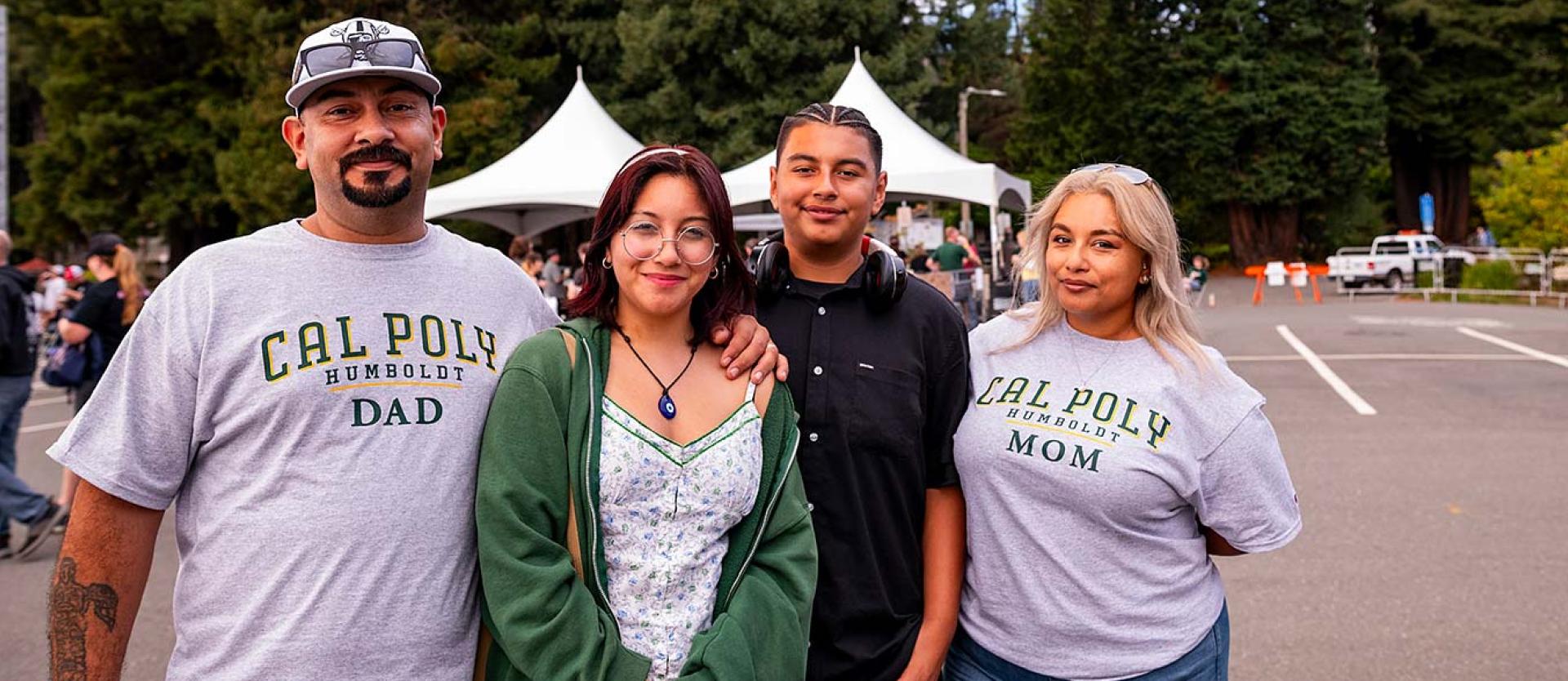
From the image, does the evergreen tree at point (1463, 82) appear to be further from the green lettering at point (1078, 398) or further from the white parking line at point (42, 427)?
the green lettering at point (1078, 398)

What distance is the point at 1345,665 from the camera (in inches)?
188

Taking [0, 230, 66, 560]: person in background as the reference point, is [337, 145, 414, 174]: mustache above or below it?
above

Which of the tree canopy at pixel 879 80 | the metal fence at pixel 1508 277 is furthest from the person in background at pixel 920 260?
the metal fence at pixel 1508 277

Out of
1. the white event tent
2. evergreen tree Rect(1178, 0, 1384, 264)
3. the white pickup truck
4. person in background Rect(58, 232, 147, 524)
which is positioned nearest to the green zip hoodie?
person in background Rect(58, 232, 147, 524)

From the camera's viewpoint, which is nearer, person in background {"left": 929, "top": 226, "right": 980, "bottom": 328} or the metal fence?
person in background {"left": 929, "top": 226, "right": 980, "bottom": 328}

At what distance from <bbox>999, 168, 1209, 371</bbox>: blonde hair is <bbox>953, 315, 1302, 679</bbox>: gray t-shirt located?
1.9 inches

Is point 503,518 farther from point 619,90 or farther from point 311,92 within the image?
point 619,90

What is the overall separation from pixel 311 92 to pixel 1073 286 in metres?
1.61

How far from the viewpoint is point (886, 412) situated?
2662 mm

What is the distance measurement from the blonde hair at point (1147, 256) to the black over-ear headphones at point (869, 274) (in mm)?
268

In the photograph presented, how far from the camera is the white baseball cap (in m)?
2.28

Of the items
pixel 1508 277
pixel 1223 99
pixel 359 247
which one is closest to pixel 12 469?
pixel 359 247

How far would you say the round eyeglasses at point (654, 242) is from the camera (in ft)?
7.50

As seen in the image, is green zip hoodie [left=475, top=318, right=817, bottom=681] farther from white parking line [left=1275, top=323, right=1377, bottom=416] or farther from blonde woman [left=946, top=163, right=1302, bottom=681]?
white parking line [left=1275, top=323, right=1377, bottom=416]
